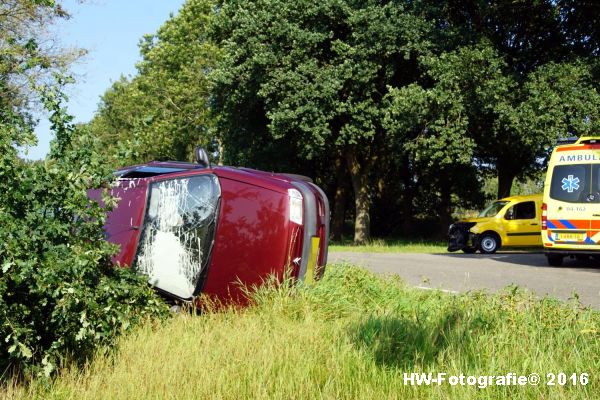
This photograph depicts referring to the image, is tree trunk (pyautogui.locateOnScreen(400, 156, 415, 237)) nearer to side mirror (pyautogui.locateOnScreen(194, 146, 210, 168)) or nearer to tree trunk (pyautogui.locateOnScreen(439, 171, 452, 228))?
tree trunk (pyautogui.locateOnScreen(439, 171, 452, 228))

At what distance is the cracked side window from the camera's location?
6.86 metres

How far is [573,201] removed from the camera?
52.2ft

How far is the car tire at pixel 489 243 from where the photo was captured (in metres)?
24.1

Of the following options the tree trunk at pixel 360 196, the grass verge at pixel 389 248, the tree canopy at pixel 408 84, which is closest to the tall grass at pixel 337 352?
the grass verge at pixel 389 248

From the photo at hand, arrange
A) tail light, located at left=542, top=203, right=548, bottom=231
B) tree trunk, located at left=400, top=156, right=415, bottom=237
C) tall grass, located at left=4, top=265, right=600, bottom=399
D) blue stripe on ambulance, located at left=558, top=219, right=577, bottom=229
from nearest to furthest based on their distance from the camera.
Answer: tall grass, located at left=4, top=265, right=600, bottom=399
blue stripe on ambulance, located at left=558, top=219, right=577, bottom=229
tail light, located at left=542, top=203, right=548, bottom=231
tree trunk, located at left=400, top=156, right=415, bottom=237

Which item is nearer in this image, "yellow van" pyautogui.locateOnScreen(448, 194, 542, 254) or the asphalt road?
the asphalt road

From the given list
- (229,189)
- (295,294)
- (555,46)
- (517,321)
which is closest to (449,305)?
(517,321)

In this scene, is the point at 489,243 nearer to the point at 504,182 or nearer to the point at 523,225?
the point at 523,225

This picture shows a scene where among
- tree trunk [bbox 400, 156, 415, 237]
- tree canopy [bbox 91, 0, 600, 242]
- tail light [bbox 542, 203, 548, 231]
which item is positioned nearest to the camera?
tail light [bbox 542, 203, 548, 231]

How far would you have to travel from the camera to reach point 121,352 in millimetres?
5605

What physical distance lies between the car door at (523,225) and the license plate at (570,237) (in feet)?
25.4

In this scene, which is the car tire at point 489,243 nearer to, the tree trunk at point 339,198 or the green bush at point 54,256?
the tree trunk at point 339,198

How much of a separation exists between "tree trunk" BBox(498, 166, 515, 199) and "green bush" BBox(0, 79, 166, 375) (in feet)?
83.0

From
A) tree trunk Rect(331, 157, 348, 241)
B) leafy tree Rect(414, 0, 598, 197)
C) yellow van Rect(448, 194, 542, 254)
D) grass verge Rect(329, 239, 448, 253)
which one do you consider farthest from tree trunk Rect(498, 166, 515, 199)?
tree trunk Rect(331, 157, 348, 241)
